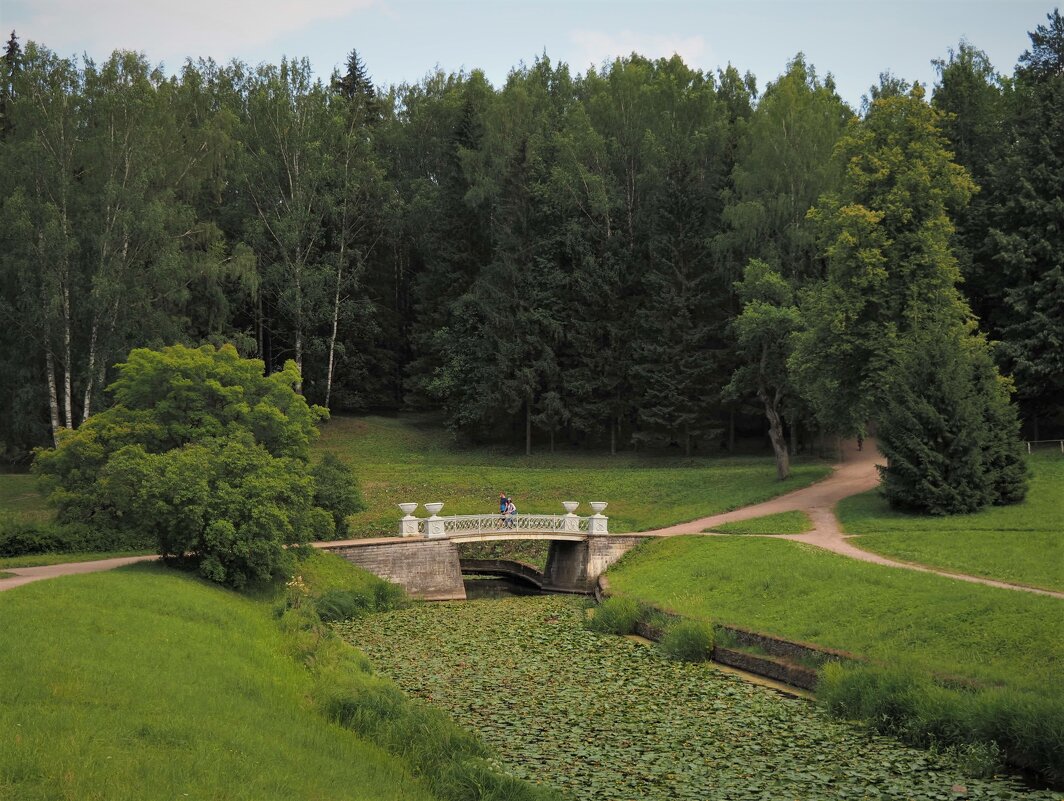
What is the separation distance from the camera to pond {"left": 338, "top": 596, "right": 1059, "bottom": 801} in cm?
1377

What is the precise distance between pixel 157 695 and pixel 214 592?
38.5 feet

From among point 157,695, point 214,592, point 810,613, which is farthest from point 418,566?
point 157,695

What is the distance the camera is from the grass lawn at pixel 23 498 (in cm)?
4197

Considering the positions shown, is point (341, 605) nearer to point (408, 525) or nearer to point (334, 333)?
point (408, 525)

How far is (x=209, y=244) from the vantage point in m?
54.5

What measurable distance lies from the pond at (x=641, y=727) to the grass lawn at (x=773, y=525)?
12.7 meters

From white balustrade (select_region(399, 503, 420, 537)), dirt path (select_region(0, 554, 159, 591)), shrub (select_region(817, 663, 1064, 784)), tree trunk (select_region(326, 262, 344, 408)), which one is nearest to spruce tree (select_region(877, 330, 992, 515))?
white balustrade (select_region(399, 503, 420, 537))

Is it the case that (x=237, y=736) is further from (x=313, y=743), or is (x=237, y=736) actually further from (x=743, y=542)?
(x=743, y=542)

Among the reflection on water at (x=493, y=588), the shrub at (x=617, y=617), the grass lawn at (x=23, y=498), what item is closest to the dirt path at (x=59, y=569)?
the grass lawn at (x=23, y=498)

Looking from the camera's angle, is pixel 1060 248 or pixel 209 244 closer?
pixel 1060 248

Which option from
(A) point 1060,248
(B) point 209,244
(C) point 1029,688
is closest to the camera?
(C) point 1029,688

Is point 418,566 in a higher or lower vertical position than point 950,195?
lower

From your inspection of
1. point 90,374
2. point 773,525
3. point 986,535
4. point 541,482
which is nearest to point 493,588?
point 773,525

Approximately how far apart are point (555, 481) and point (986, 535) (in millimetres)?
23959
